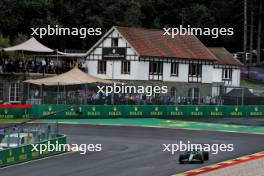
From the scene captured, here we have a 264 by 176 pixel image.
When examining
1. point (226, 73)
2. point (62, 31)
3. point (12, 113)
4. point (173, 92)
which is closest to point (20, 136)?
point (12, 113)

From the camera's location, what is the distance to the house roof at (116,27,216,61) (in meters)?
62.8

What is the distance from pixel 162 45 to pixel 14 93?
17782 millimetres

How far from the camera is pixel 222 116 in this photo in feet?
161

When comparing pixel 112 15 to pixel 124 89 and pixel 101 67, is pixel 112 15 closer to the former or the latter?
pixel 101 67

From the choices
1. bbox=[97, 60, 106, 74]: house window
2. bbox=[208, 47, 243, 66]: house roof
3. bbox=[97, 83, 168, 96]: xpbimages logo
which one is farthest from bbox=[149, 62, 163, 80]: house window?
bbox=[208, 47, 243, 66]: house roof

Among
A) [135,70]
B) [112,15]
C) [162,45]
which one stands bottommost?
[135,70]

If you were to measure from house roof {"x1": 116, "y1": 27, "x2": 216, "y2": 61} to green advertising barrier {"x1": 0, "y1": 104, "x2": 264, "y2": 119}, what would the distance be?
13804mm

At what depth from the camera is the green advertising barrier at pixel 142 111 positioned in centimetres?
4478

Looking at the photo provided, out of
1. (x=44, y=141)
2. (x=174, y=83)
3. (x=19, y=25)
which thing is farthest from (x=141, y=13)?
(x=44, y=141)

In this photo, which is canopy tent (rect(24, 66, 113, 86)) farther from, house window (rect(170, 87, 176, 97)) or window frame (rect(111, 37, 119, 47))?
window frame (rect(111, 37, 119, 47))

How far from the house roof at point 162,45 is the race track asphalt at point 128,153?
73.1 feet

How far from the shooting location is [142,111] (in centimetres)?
4803

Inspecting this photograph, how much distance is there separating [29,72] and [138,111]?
10706 mm

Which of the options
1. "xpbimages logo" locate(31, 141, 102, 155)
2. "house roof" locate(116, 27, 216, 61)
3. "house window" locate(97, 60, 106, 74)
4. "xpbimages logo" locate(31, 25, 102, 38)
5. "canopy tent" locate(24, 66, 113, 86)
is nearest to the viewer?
"xpbimages logo" locate(31, 141, 102, 155)
